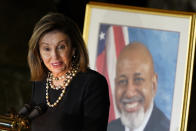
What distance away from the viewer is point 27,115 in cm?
121

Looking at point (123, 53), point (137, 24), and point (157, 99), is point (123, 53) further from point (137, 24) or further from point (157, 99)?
point (157, 99)

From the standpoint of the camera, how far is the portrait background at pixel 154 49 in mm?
1869

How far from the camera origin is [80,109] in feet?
3.98

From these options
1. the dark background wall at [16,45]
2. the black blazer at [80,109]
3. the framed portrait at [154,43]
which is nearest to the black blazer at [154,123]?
the framed portrait at [154,43]

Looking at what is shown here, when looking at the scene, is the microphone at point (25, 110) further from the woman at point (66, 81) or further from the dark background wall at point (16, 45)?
the dark background wall at point (16, 45)

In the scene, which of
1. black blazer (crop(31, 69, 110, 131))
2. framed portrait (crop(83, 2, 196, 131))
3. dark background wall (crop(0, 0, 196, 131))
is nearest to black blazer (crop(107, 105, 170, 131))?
framed portrait (crop(83, 2, 196, 131))

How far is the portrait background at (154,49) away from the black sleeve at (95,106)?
0.66 meters

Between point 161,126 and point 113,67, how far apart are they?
35 cm

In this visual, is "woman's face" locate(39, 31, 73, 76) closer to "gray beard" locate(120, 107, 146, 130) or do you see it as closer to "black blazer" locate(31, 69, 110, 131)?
"black blazer" locate(31, 69, 110, 131)

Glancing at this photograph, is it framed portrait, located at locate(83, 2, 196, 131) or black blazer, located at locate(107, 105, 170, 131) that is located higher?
framed portrait, located at locate(83, 2, 196, 131)

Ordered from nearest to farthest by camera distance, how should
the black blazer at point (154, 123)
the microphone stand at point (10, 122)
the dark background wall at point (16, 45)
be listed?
1. the microphone stand at point (10, 122)
2. the black blazer at point (154, 123)
3. the dark background wall at point (16, 45)

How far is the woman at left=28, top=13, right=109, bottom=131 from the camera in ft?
3.92

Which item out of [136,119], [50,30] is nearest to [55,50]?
[50,30]

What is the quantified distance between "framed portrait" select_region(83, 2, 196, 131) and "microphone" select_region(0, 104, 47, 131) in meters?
0.69
